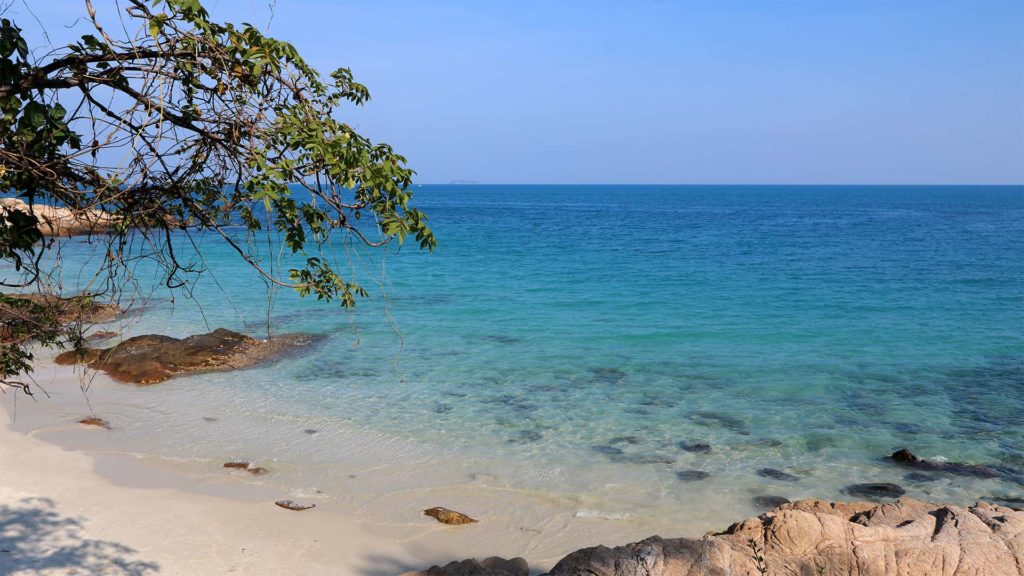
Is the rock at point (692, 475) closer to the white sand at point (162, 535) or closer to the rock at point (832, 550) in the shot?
the rock at point (832, 550)

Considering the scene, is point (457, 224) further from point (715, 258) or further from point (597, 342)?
point (597, 342)

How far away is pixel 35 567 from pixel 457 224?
196 feet

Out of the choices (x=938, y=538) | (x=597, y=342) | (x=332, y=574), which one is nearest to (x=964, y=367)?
(x=597, y=342)

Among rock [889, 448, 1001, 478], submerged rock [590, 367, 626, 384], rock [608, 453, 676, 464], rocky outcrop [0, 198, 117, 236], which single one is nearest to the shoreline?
rock [608, 453, 676, 464]

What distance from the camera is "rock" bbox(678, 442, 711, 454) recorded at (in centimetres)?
1156

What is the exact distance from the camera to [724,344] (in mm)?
18750

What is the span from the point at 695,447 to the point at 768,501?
6.37ft

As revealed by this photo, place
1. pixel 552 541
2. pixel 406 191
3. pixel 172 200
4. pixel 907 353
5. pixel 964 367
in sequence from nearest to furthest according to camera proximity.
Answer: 1. pixel 406 191
2. pixel 172 200
3. pixel 552 541
4. pixel 964 367
5. pixel 907 353

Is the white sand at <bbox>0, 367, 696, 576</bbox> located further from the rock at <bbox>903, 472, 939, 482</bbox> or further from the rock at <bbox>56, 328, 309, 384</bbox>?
the rock at <bbox>56, 328, 309, 384</bbox>

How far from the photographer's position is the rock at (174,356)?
15508mm

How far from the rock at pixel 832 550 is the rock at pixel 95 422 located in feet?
30.3

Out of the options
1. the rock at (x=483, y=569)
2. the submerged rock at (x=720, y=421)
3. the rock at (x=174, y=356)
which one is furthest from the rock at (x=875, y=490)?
the rock at (x=174, y=356)

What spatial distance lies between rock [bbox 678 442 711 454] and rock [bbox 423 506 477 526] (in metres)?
3.93

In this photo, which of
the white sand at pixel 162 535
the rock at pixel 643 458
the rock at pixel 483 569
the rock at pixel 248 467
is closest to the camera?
the rock at pixel 483 569
